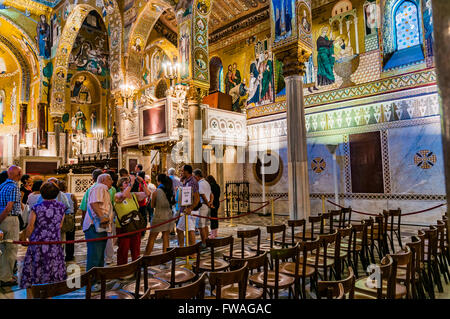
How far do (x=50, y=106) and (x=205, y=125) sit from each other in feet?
35.5

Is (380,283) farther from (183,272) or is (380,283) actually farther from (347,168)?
(347,168)

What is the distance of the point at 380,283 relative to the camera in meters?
2.22

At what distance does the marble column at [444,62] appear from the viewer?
4.52 ft

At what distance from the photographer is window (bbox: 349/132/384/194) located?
30.8 feet

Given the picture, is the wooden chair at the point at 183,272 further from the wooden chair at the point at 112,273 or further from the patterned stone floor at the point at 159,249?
the patterned stone floor at the point at 159,249

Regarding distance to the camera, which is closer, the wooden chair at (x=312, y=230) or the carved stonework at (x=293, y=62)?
the wooden chair at (x=312, y=230)

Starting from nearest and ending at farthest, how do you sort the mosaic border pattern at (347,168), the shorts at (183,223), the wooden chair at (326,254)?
the wooden chair at (326,254), the shorts at (183,223), the mosaic border pattern at (347,168)

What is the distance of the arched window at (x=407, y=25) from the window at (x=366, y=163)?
3.05 m

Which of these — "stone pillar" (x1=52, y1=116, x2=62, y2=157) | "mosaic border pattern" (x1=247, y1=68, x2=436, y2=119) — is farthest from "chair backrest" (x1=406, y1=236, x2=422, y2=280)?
"stone pillar" (x1=52, y1=116, x2=62, y2=157)

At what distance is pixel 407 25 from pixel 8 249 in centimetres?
1193

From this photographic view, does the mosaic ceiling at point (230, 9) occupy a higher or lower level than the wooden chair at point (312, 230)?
higher

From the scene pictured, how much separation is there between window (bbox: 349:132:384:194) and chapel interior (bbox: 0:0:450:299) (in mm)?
34

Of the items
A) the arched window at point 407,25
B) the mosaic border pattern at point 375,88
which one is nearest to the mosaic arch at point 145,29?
the mosaic border pattern at point 375,88
